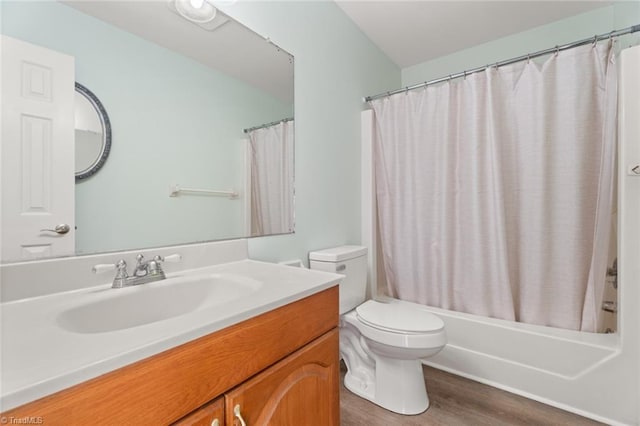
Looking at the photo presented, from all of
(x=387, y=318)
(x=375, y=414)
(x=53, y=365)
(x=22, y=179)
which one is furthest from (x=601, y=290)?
(x=22, y=179)

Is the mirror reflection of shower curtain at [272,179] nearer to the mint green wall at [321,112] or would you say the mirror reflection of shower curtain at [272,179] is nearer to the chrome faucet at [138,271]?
the mint green wall at [321,112]

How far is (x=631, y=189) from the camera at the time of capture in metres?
1.29

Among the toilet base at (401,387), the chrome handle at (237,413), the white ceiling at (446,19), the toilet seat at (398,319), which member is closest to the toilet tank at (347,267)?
the toilet seat at (398,319)

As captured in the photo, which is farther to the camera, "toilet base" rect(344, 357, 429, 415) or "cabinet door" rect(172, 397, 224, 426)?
"toilet base" rect(344, 357, 429, 415)

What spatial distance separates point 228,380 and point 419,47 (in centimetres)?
267

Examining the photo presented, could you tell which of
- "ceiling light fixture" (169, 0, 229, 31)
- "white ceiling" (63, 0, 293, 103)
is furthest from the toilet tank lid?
"ceiling light fixture" (169, 0, 229, 31)

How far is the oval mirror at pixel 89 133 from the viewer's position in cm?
83

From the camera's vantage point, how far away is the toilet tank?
1587 mm

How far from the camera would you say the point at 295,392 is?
788mm

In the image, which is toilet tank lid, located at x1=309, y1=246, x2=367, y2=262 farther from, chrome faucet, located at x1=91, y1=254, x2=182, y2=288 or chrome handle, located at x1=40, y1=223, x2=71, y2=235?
chrome handle, located at x1=40, y1=223, x2=71, y2=235

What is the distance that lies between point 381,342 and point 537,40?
8.03 ft

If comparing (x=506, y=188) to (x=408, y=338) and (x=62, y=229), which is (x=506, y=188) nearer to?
(x=408, y=338)

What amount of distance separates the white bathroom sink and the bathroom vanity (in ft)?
0.05

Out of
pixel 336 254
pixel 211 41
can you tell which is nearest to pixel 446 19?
pixel 211 41
